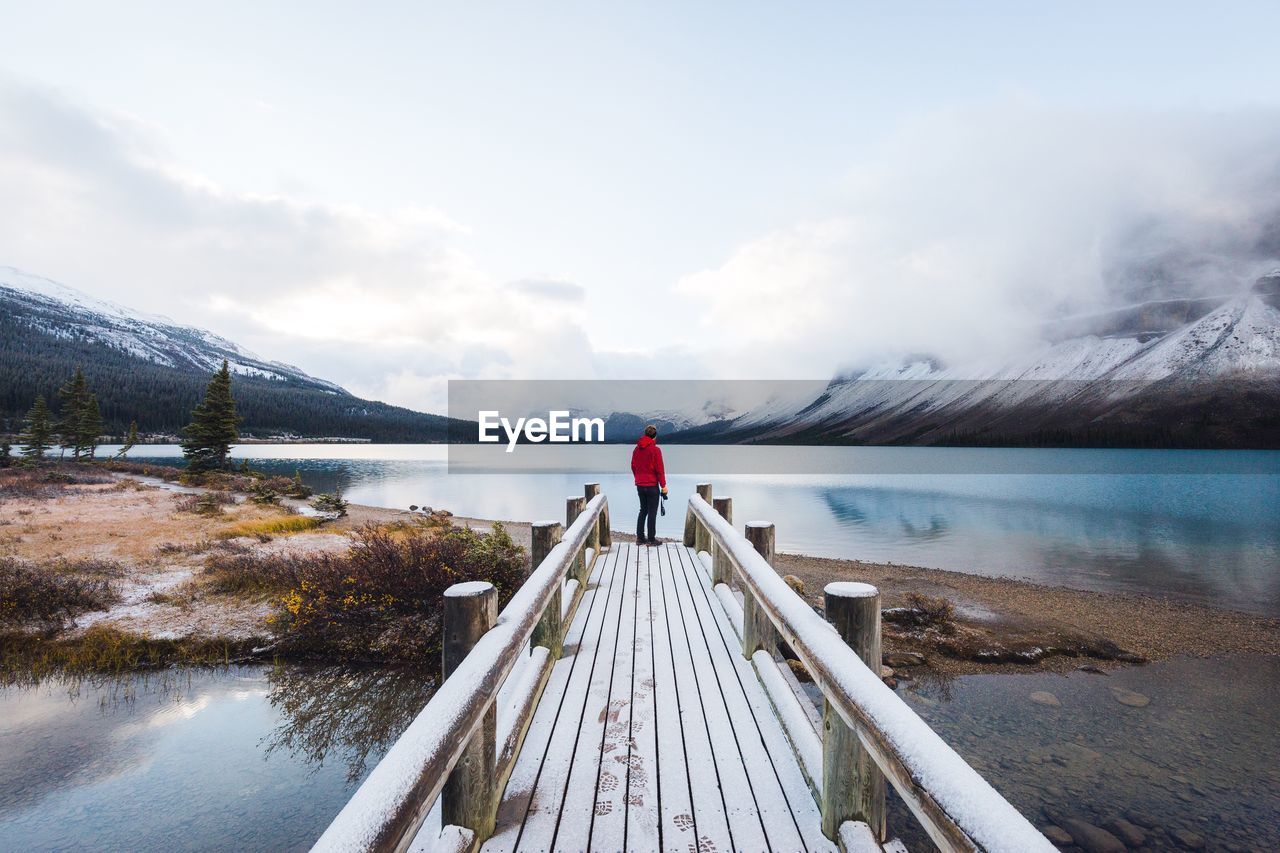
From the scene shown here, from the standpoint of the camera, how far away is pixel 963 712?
841 cm

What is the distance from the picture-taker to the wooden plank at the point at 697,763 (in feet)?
9.05

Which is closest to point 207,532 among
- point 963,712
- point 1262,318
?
point 963,712

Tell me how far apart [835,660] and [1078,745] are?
7.87 metres

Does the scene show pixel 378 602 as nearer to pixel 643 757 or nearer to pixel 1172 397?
pixel 643 757

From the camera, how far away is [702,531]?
9.57m

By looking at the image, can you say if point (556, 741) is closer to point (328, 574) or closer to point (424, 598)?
point (424, 598)

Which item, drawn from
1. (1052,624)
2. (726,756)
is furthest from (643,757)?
(1052,624)

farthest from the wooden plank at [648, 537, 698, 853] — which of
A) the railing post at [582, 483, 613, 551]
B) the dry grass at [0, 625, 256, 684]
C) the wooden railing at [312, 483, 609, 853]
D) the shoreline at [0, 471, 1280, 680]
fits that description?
the dry grass at [0, 625, 256, 684]

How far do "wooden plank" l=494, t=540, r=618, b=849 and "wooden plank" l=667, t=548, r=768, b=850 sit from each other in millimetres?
787

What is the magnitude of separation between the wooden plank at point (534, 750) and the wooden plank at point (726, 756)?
946 millimetres

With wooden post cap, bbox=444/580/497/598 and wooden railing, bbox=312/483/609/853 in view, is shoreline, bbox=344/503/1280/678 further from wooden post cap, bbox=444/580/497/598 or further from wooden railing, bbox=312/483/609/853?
wooden post cap, bbox=444/580/497/598

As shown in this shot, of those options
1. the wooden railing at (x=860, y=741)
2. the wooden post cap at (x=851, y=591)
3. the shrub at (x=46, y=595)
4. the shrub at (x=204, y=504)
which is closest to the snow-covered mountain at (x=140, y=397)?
the shrub at (x=204, y=504)

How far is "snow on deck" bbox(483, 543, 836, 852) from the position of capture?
2770mm

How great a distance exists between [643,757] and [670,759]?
0.17 metres
